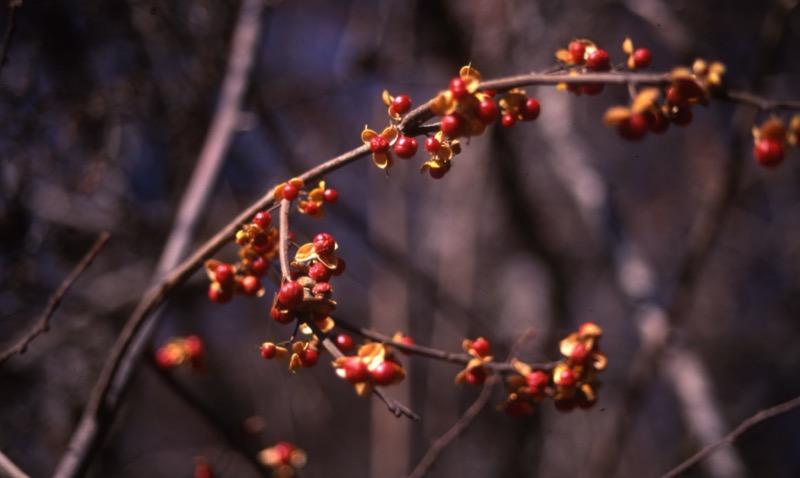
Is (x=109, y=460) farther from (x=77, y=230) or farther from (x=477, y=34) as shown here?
(x=477, y=34)

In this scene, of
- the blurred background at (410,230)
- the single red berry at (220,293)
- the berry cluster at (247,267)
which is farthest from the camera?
the blurred background at (410,230)

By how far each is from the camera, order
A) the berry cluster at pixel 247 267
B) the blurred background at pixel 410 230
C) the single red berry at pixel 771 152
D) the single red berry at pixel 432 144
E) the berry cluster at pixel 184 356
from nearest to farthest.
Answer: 1. the single red berry at pixel 771 152
2. the single red berry at pixel 432 144
3. the berry cluster at pixel 247 267
4. the berry cluster at pixel 184 356
5. the blurred background at pixel 410 230

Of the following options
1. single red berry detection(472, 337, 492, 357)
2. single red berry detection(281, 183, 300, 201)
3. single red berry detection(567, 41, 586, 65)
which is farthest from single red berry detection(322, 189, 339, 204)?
single red berry detection(567, 41, 586, 65)

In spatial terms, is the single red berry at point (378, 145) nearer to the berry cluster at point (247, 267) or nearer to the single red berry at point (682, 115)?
the berry cluster at point (247, 267)

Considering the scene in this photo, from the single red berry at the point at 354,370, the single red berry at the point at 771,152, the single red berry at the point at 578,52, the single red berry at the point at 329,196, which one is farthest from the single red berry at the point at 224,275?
the single red berry at the point at 771,152

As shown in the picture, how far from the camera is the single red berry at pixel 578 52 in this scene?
1.13 meters

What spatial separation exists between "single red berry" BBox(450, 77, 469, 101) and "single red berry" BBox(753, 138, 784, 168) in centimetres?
49

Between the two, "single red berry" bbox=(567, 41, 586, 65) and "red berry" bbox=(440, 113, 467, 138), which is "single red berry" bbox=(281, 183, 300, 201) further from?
"single red berry" bbox=(567, 41, 586, 65)

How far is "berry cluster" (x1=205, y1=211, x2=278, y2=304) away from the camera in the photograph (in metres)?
1.18

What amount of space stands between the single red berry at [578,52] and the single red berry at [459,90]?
0.30 metres

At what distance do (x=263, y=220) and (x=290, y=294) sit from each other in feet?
0.81

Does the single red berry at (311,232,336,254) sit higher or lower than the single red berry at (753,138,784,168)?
lower

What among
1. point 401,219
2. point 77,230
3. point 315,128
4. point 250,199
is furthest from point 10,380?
point 315,128

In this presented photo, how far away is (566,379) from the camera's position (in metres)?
1.23
